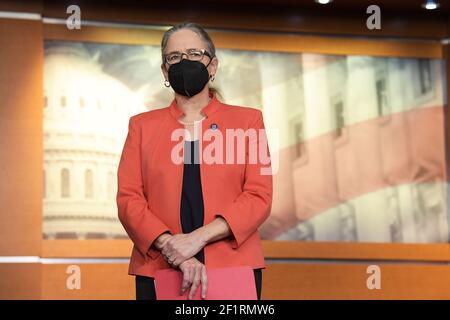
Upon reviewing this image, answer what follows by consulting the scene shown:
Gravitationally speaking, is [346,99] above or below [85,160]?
above

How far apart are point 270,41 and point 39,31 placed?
1.30m

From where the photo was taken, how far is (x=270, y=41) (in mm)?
5129

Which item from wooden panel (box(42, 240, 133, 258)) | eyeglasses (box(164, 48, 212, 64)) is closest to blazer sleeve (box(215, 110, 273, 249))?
eyeglasses (box(164, 48, 212, 64))

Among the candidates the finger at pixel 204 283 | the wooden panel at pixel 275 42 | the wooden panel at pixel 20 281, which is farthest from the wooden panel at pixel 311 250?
the finger at pixel 204 283

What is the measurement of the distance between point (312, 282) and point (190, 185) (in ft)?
8.45

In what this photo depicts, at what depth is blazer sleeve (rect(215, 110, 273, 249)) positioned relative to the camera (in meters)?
2.46

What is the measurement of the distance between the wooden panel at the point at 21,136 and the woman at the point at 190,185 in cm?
222

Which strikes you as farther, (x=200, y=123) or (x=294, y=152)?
(x=294, y=152)

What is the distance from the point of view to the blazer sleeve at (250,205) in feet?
8.07

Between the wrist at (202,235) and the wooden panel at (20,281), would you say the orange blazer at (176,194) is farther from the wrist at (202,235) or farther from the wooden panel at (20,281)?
the wooden panel at (20,281)

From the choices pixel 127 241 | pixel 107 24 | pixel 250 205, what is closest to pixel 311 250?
pixel 127 241

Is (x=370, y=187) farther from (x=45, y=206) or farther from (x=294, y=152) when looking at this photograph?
(x=45, y=206)

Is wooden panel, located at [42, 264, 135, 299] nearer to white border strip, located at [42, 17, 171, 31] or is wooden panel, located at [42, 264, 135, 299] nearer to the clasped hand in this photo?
white border strip, located at [42, 17, 171, 31]
